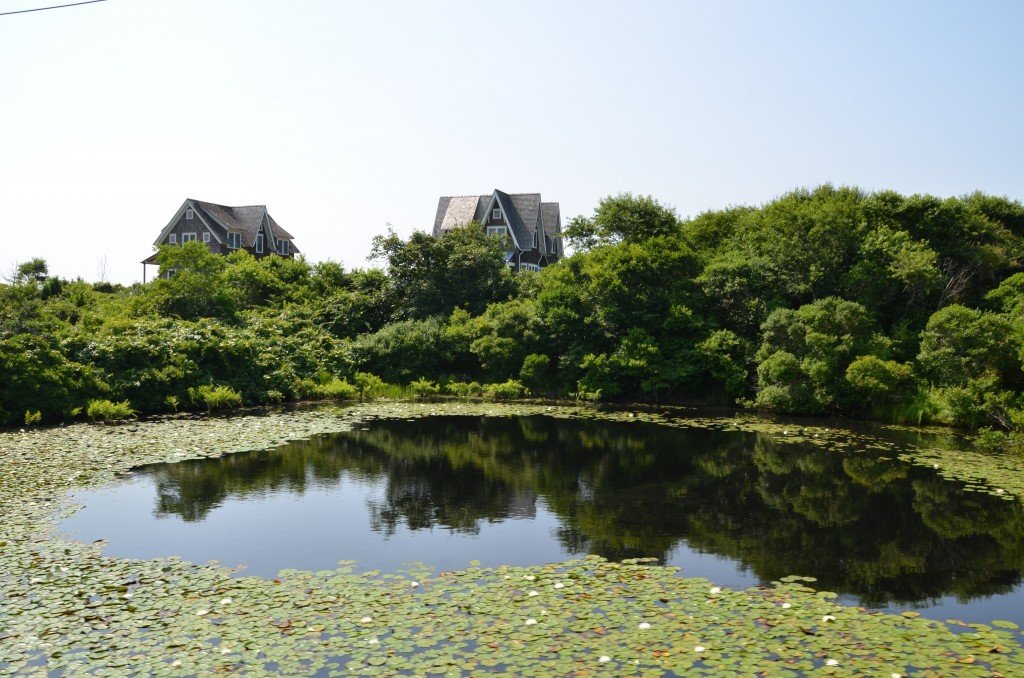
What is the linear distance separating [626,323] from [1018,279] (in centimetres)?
1462

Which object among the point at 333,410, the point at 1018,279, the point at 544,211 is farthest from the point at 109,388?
the point at 544,211

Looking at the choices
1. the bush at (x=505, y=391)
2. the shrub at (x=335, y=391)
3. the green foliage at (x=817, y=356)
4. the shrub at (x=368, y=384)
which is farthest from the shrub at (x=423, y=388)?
the green foliage at (x=817, y=356)

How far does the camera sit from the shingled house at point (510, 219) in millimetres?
56062

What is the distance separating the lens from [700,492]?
15664mm

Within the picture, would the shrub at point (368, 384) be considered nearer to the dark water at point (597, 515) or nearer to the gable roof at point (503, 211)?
the dark water at point (597, 515)

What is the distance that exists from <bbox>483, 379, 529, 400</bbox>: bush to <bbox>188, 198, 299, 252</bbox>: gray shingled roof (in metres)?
32.3

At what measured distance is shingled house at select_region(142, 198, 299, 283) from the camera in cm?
5675

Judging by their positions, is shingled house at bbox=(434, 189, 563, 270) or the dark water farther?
shingled house at bbox=(434, 189, 563, 270)

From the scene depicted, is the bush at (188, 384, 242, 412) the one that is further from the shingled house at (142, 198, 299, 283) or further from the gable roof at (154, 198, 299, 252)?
the gable roof at (154, 198, 299, 252)

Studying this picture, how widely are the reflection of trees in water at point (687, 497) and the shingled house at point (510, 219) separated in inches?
1356

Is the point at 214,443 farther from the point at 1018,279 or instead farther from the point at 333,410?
the point at 1018,279

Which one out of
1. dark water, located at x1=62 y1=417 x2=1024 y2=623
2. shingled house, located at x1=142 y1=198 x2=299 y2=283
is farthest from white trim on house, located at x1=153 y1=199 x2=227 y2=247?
dark water, located at x1=62 y1=417 x2=1024 y2=623

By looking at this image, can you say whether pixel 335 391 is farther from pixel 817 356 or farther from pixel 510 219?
pixel 510 219

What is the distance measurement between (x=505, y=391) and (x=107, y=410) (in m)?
15.6
